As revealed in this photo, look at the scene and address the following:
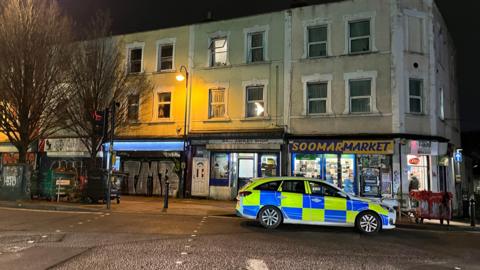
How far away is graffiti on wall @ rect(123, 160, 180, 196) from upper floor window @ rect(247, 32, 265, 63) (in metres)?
7.28

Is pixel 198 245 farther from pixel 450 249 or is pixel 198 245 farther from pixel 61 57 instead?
pixel 61 57

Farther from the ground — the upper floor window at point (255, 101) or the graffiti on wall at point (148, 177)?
the upper floor window at point (255, 101)

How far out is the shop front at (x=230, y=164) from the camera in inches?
834

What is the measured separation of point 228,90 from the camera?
22.6 metres

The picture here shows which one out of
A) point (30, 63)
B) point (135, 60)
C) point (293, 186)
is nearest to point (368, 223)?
point (293, 186)

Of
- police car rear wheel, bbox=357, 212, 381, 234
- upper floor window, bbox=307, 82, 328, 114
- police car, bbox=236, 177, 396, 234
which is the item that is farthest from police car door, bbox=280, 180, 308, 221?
upper floor window, bbox=307, 82, 328, 114

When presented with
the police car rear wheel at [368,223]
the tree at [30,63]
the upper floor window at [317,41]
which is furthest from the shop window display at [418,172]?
the tree at [30,63]

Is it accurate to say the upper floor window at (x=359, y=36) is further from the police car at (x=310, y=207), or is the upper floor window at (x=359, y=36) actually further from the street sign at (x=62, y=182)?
the street sign at (x=62, y=182)

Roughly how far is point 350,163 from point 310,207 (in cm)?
839

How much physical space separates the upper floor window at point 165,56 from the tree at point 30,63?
579cm

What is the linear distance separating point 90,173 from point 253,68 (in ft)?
31.6

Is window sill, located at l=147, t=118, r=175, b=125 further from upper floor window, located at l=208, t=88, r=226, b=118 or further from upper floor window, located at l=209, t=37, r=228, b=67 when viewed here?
upper floor window, located at l=209, t=37, r=228, b=67

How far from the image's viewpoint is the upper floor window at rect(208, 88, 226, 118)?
2286cm

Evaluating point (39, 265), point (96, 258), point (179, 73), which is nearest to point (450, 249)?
point (96, 258)
